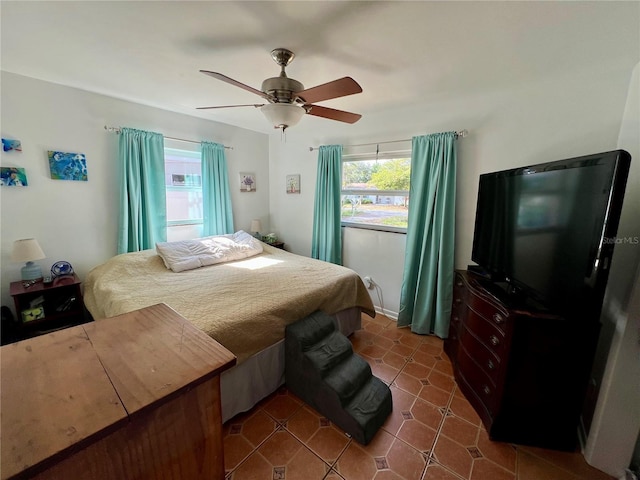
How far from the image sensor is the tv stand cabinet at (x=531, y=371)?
1456 millimetres

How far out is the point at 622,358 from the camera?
1.39 metres

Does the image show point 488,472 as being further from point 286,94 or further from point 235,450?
point 286,94

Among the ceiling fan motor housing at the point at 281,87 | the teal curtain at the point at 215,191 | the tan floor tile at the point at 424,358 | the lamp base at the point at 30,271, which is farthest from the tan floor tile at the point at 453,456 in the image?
the lamp base at the point at 30,271

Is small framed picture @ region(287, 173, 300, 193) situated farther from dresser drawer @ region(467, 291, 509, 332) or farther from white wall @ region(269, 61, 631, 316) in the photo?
dresser drawer @ region(467, 291, 509, 332)

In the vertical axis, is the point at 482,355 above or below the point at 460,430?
above

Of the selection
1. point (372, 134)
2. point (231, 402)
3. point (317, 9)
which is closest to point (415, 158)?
point (372, 134)

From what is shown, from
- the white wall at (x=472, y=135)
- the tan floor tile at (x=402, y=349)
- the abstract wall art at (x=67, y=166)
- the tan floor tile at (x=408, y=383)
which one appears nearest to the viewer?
the white wall at (x=472, y=135)

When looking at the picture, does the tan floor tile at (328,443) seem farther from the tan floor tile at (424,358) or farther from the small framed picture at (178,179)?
the small framed picture at (178,179)

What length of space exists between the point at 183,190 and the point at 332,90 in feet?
8.33

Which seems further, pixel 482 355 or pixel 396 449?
pixel 482 355

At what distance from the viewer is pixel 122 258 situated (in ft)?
8.38

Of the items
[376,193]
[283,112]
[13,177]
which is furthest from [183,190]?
[376,193]

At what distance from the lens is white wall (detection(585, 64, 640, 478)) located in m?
1.37

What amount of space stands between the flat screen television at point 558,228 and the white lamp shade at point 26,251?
3604mm
